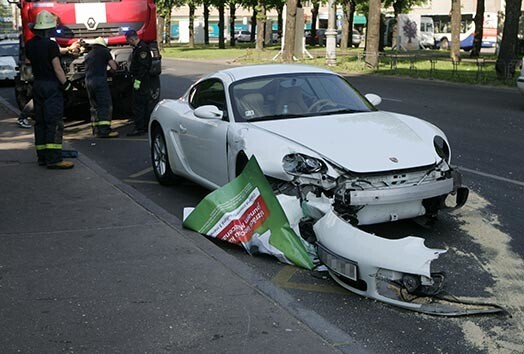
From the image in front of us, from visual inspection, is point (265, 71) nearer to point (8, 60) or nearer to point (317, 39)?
point (8, 60)

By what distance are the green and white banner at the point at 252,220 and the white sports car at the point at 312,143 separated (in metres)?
0.30

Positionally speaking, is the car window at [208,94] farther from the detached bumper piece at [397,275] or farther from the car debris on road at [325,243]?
the detached bumper piece at [397,275]

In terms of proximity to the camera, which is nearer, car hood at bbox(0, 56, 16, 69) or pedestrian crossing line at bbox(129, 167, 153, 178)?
pedestrian crossing line at bbox(129, 167, 153, 178)

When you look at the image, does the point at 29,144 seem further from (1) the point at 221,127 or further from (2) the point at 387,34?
(2) the point at 387,34

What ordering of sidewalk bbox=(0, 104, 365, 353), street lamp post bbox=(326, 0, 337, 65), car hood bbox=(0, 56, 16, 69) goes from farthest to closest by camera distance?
street lamp post bbox=(326, 0, 337, 65)
car hood bbox=(0, 56, 16, 69)
sidewalk bbox=(0, 104, 365, 353)

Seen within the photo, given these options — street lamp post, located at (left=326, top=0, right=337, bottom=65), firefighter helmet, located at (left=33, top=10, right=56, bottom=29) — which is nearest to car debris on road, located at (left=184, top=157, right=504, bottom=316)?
firefighter helmet, located at (left=33, top=10, right=56, bottom=29)

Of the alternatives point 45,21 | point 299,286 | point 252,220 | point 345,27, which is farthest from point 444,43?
point 299,286

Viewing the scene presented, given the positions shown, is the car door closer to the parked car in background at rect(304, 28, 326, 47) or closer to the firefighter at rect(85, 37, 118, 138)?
the firefighter at rect(85, 37, 118, 138)

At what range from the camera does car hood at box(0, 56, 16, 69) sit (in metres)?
25.7

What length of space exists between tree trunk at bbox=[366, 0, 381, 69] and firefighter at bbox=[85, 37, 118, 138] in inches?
797

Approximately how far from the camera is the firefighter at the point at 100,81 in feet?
42.0

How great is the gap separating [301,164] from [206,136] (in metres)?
1.71

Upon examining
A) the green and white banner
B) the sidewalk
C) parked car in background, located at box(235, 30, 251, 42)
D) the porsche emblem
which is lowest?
parked car in background, located at box(235, 30, 251, 42)

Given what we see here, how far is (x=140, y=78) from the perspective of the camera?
12.9 m
